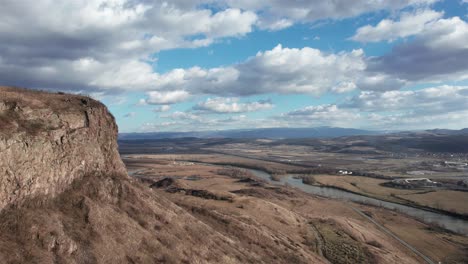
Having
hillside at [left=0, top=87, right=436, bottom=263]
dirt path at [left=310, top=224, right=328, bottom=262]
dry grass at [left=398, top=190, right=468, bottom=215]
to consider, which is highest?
hillside at [left=0, top=87, right=436, bottom=263]

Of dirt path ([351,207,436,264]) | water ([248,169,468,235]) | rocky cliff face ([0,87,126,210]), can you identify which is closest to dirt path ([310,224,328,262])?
dirt path ([351,207,436,264])

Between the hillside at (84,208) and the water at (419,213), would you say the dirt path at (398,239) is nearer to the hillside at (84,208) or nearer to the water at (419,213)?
the water at (419,213)

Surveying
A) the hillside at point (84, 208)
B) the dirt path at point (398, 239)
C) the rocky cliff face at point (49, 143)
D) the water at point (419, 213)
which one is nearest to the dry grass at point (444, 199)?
the water at point (419, 213)

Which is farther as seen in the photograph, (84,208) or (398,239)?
(398,239)

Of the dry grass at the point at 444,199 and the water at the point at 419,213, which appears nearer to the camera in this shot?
the water at the point at 419,213

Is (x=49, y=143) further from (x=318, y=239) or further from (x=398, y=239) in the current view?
(x=398, y=239)

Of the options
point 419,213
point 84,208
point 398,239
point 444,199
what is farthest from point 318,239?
point 444,199

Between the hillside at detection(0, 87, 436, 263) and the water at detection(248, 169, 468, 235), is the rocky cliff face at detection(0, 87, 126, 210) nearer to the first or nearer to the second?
the hillside at detection(0, 87, 436, 263)

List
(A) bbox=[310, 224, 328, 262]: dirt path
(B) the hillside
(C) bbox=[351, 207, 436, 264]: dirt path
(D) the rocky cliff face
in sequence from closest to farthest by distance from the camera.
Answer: (B) the hillside, (D) the rocky cliff face, (A) bbox=[310, 224, 328, 262]: dirt path, (C) bbox=[351, 207, 436, 264]: dirt path
